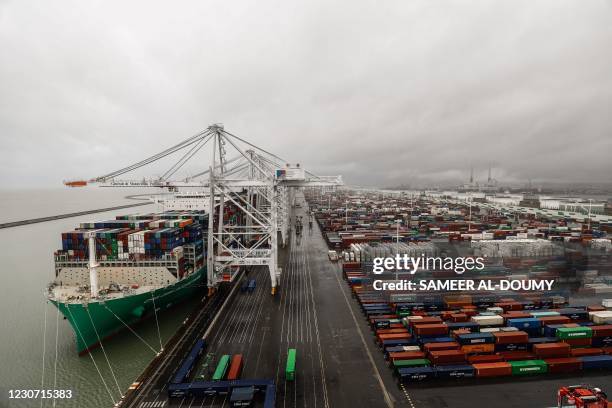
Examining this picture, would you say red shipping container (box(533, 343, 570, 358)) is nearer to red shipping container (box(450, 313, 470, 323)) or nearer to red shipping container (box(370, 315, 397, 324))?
red shipping container (box(450, 313, 470, 323))

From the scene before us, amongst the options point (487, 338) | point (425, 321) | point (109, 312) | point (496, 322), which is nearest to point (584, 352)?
point (496, 322)

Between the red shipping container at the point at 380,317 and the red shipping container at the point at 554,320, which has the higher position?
the red shipping container at the point at 554,320

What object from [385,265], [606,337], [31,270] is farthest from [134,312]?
[606,337]

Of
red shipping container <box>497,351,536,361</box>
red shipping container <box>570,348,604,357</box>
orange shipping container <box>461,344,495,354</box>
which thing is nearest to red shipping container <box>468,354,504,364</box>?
orange shipping container <box>461,344,495,354</box>

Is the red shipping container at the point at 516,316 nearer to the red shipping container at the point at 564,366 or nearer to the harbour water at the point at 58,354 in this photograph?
the red shipping container at the point at 564,366

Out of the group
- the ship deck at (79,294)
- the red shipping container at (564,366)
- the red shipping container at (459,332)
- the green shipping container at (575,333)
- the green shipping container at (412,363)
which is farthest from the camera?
the ship deck at (79,294)

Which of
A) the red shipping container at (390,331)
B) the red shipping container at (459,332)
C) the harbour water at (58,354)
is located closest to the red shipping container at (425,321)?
the red shipping container at (390,331)

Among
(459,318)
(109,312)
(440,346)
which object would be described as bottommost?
(440,346)

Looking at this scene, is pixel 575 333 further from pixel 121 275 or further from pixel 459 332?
pixel 121 275
